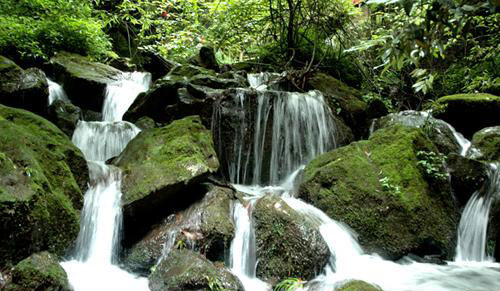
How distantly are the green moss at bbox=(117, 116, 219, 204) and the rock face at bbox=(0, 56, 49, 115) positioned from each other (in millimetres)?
1859

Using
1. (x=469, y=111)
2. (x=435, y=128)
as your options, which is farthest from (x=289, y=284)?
(x=469, y=111)

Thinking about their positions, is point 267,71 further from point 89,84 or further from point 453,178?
point 453,178

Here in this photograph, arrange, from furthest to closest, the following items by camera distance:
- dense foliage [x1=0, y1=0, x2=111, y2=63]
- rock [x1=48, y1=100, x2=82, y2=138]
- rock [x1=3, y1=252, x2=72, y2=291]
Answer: dense foliage [x1=0, y1=0, x2=111, y2=63] < rock [x1=48, y1=100, x2=82, y2=138] < rock [x1=3, y1=252, x2=72, y2=291]

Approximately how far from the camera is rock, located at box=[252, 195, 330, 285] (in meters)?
4.32

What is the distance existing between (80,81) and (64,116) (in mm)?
1625

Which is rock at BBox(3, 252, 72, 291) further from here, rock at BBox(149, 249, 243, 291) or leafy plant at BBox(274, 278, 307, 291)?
leafy plant at BBox(274, 278, 307, 291)

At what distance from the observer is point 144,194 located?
4.71 m

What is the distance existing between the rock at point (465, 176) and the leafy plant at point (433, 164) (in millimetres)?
198

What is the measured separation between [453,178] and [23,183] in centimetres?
618

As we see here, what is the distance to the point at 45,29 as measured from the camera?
8727 millimetres

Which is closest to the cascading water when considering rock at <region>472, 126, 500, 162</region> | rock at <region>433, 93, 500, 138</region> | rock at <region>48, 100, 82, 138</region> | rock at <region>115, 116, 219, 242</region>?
rock at <region>115, 116, 219, 242</region>

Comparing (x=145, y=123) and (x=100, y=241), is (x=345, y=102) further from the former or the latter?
(x=100, y=241)

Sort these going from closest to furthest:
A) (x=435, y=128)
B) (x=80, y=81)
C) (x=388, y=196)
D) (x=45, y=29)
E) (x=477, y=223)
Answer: (x=388, y=196), (x=477, y=223), (x=435, y=128), (x=80, y=81), (x=45, y=29)

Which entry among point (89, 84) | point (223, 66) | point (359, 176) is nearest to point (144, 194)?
point (359, 176)
